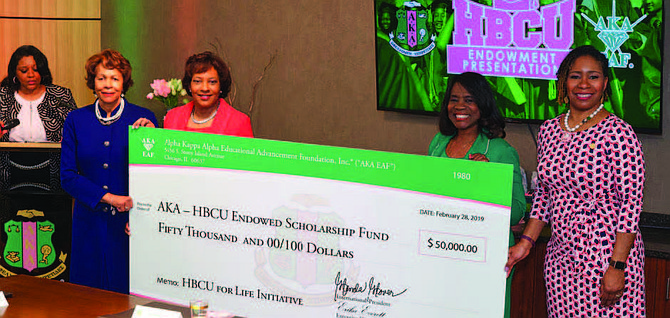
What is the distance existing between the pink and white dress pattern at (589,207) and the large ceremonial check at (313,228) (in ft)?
2.14

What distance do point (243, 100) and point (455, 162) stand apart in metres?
3.87

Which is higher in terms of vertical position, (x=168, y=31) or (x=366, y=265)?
(x=168, y=31)

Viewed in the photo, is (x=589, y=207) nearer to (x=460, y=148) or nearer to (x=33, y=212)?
(x=460, y=148)

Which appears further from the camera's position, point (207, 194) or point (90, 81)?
point (90, 81)

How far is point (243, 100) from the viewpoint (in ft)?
20.6

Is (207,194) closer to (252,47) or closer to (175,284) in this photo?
(175,284)

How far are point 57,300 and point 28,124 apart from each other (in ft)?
10.5

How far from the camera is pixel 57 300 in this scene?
2873 millimetres

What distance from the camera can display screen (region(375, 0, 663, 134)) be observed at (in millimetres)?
4156

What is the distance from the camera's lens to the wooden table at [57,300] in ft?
8.96

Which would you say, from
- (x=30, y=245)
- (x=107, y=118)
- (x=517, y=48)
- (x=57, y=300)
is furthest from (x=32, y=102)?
(x=57, y=300)

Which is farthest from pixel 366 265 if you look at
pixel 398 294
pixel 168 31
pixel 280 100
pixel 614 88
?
pixel 168 31

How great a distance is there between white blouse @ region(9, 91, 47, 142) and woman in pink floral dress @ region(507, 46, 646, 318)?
11.9 ft

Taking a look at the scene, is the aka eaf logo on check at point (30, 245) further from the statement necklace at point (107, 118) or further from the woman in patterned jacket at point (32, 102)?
the statement necklace at point (107, 118)
